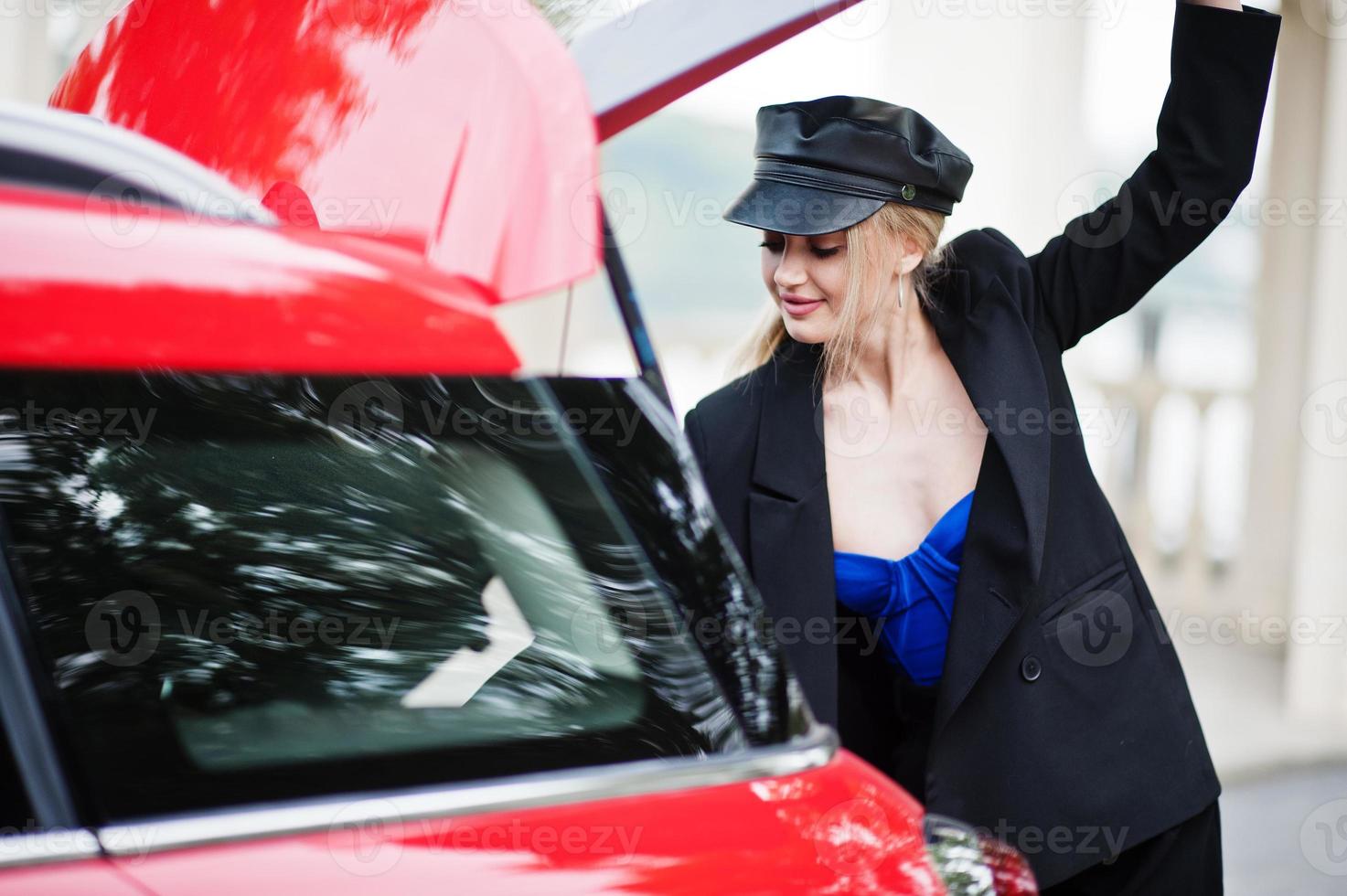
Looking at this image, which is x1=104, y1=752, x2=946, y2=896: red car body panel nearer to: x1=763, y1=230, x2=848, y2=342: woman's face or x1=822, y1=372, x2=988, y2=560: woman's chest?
x1=822, y1=372, x2=988, y2=560: woman's chest

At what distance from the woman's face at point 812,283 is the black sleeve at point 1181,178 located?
37 centimetres

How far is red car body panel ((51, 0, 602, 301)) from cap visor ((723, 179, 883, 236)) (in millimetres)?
746

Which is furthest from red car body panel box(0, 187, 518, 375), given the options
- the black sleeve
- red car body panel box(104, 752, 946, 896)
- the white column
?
the white column

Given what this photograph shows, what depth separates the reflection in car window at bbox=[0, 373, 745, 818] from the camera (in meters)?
1.14

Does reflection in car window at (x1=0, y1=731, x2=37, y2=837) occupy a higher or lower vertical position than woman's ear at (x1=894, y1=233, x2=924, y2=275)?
lower

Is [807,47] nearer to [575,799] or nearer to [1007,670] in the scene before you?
[1007,670]

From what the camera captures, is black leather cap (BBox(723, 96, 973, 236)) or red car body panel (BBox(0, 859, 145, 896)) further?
black leather cap (BBox(723, 96, 973, 236))

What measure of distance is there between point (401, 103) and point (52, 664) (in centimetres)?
74

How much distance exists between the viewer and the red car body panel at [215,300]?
110 centimetres

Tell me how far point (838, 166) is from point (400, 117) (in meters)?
0.89

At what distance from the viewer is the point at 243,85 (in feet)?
5.55

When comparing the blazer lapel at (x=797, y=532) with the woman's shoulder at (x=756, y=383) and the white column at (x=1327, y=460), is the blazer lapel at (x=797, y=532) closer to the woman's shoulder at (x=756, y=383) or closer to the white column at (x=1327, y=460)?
the woman's shoulder at (x=756, y=383)

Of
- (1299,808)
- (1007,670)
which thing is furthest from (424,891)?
(1299,808)

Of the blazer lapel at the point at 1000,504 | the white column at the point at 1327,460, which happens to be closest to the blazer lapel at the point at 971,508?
the blazer lapel at the point at 1000,504
